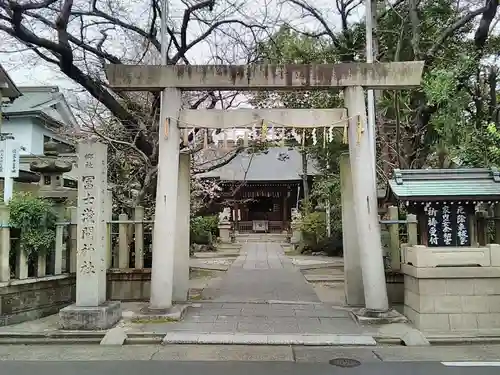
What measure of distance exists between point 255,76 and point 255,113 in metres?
0.71

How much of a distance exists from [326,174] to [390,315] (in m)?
13.5

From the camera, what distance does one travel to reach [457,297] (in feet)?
26.8

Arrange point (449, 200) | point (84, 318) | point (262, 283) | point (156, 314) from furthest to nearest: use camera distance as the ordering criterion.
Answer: point (262, 283), point (156, 314), point (449, 200), point (84, 318)

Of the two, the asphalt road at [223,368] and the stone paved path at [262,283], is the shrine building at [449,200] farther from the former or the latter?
the stone paved path at [262,283]

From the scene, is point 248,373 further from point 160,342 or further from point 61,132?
point 61,132

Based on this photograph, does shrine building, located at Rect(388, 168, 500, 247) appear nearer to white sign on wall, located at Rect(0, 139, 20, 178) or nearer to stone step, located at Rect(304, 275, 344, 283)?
stone step, located at Rect(304, 275, 344, 283)

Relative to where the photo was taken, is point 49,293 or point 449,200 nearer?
point 449,200

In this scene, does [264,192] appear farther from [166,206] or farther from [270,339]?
[270,339]

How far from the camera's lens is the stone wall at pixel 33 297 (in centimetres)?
852

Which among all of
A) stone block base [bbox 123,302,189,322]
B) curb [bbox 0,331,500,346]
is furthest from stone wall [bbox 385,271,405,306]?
stone block base [bbox 123,302,189,322]

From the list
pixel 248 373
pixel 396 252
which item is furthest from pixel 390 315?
pixel 248 373

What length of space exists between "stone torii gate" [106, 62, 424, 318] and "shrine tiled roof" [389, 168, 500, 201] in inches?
26.8

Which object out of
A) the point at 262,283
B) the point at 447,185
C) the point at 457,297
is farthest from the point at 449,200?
the point at 262,283

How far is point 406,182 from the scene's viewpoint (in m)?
8.66
